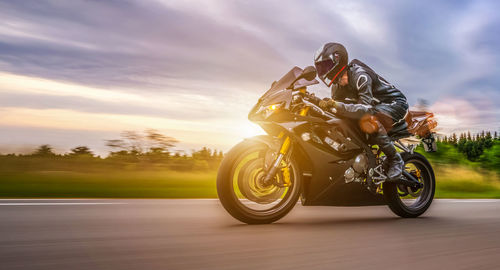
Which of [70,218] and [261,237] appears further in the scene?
[70,218]

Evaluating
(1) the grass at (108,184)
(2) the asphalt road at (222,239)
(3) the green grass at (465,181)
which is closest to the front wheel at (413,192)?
(2) the asphalt road at (222,239)

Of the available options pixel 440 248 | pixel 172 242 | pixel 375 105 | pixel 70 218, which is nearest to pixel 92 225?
pixel 70 218

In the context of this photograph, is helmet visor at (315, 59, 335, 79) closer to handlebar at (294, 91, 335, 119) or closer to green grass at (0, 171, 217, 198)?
handlebar at (294, 91, 335, 119)

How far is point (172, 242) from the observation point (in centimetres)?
329

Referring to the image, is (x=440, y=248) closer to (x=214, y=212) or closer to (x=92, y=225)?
(x=214, y=212)

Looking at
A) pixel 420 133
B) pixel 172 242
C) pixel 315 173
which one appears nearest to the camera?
pixel 172 242

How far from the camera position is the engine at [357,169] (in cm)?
466

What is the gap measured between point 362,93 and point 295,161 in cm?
102

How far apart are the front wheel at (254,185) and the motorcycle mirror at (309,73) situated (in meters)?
0.73

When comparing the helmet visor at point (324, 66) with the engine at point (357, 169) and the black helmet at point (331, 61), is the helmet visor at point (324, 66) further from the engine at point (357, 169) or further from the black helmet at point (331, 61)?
the engine at point (357, 169)

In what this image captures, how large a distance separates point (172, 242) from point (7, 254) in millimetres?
1030

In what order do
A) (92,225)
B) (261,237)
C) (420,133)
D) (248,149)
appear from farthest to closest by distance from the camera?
1. (420,133)
2. (248,149)
3. (92,225)
4. (261,237)

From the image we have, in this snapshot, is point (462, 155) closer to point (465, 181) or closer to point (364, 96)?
point (465, 181)

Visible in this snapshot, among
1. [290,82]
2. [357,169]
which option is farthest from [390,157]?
[290,82]
